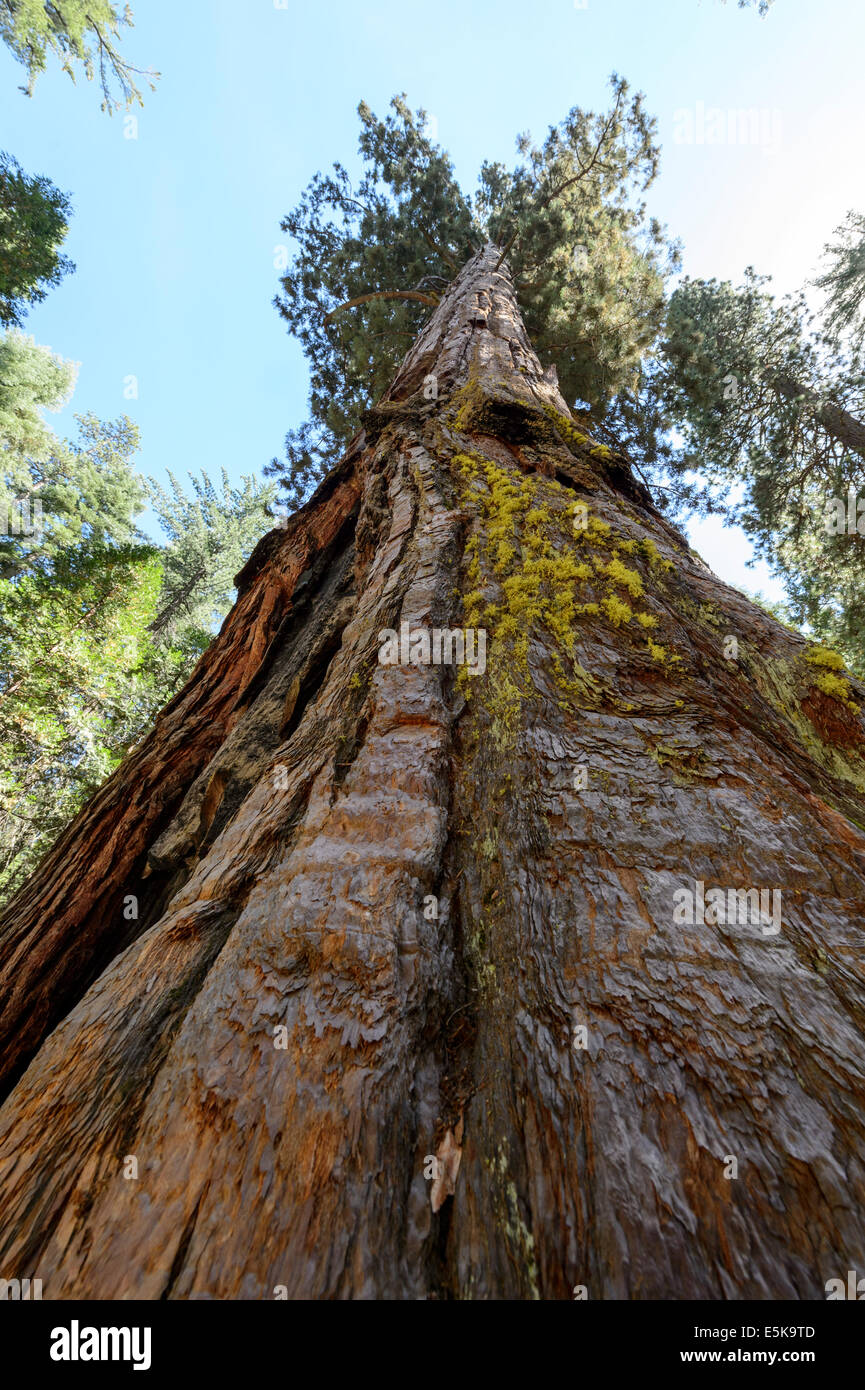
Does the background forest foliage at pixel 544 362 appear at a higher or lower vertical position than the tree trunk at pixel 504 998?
Result: higher

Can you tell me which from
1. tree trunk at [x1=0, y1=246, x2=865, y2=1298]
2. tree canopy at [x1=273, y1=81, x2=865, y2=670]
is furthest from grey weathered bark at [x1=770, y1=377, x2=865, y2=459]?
tree trunk at [x1=0, y1=246, x2=865, y2=1298]

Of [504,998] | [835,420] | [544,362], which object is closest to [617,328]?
[544,362]

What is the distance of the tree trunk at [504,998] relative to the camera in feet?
2.47

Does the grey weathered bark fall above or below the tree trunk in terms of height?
above

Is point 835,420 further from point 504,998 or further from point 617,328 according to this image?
point 504,998

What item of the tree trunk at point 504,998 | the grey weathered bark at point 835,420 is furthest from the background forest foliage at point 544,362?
the tree trunk at point 504,998

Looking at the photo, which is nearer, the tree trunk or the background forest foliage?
the tree trunk

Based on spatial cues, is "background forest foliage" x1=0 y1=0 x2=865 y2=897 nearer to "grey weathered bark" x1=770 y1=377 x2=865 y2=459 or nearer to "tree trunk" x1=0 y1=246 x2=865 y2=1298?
"grey weathered bark" x1=770 y1=377 x2=865 y2=459

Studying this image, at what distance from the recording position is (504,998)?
1.04 metres

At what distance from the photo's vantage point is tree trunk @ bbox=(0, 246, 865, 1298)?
0.75 meters

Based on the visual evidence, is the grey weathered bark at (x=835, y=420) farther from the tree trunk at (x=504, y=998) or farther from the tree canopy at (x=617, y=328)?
the tree trunk at (x=504, y=998)

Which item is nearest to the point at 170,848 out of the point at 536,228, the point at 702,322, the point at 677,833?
the point at 677,833
